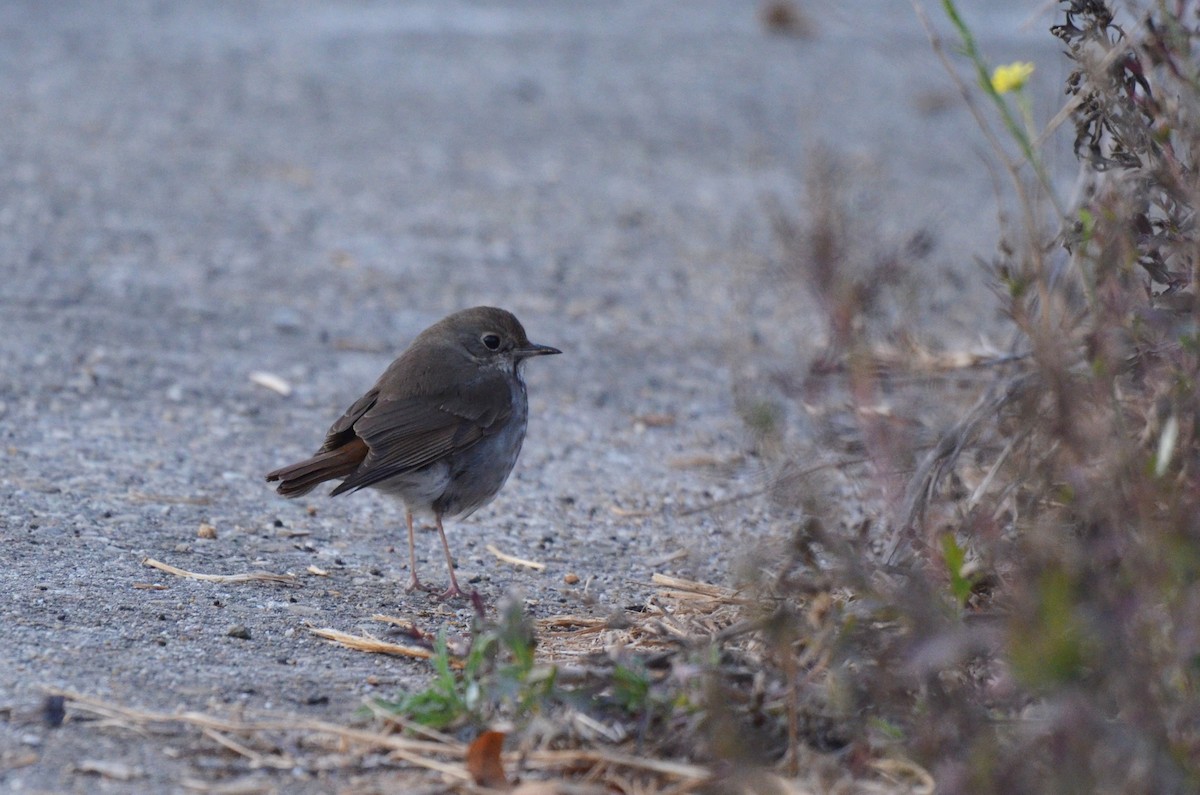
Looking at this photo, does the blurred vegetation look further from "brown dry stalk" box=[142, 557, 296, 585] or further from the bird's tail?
the bird's tail

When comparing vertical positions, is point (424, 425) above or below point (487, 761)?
below

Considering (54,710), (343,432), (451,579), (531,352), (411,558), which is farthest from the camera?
(531,352)

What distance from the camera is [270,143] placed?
1099cm

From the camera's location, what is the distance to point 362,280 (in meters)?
8.45

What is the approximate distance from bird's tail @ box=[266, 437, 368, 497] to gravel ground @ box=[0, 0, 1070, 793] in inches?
10.8

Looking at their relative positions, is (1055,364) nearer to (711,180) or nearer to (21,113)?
(711,180)

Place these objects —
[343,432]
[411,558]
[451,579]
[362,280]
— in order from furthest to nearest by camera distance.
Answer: [362,280], [343,432], [411,558], [451,579]

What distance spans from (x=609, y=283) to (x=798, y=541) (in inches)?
220

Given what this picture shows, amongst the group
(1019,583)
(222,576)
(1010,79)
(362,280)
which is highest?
(1010,79)

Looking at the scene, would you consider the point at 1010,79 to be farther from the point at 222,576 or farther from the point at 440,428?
the point at 222,576

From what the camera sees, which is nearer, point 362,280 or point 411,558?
point 411,558

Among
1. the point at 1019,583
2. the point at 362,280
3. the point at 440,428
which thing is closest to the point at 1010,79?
the point at 1019,583

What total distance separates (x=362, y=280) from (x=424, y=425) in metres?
3.16

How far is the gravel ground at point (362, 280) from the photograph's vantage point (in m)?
4.44
